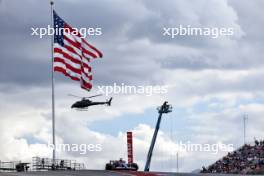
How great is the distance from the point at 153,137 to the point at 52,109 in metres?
44.5

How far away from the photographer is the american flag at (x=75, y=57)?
4766cm

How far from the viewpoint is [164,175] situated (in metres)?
42.8

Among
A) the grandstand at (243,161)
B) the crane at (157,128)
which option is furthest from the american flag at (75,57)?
the crane at (157,128)

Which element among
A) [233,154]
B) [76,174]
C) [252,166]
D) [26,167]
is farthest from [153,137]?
[76,174]

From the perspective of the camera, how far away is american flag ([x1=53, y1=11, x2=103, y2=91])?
47656 mm

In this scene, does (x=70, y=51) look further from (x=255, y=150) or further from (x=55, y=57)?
(x=255, y=150)

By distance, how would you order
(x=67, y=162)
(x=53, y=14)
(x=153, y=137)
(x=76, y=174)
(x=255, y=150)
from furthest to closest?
(x=153, y=137)
(x=255, y=150)
(x=67, y=162)
(x=53, y=14)
(x=76, y=174)

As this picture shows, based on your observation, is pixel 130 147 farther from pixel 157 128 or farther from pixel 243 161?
pixel 157 128

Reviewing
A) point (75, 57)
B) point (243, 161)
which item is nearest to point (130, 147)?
point (243, 161)

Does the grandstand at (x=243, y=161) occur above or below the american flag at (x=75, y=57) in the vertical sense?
below

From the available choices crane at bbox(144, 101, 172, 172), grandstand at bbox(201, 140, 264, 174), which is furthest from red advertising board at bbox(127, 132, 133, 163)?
crane at bbox(144, 101, 172, 172)

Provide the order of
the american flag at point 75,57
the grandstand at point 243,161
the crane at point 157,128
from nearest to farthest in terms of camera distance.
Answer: the american flag at point 75,57 < the grandstand at point 243,161 < the crane at point 157,128

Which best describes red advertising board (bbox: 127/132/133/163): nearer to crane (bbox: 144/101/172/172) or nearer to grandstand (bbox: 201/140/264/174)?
grandstand (bbox: 201/140/264/174)

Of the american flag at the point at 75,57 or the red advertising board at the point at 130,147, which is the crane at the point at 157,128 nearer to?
the red advertising board at the point at 130,147
